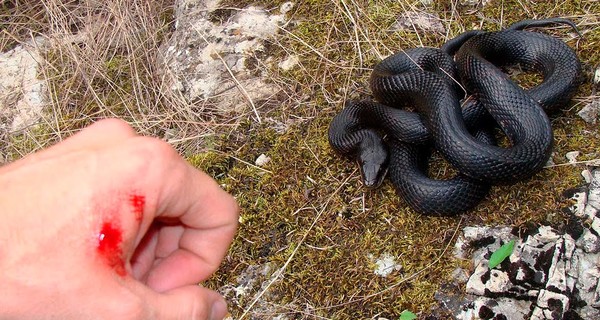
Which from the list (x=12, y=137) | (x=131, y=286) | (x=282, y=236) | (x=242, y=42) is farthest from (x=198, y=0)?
(x=131, y=286)

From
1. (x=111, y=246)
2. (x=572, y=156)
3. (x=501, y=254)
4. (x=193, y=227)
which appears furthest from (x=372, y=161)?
(x=111, y=246)

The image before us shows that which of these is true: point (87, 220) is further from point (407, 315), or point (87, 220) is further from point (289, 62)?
point (289, 62)

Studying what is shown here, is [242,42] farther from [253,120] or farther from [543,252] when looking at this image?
[543,252]

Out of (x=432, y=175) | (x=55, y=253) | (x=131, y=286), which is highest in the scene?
(x=55, y=253)

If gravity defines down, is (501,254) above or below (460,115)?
below

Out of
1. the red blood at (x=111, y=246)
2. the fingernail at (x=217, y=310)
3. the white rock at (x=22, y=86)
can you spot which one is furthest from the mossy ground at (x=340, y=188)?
the red blood at (x=111, y=246)

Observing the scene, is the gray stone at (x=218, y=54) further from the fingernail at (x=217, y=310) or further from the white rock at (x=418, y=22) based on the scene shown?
the fingernail at (x=217, y=310)

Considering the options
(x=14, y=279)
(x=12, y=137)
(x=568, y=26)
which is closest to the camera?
(x=14, y=279)
